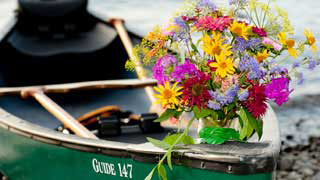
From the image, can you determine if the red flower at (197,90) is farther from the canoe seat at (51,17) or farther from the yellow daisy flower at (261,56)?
the canoe seat at (51,17)

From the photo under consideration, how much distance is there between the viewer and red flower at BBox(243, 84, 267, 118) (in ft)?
9.37

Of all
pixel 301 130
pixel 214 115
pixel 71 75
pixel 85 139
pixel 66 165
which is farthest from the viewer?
pixel 301 130

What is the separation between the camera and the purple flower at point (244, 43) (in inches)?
114

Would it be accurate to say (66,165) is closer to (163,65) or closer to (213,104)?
(163,65)

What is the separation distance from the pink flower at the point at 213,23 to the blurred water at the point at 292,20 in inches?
151

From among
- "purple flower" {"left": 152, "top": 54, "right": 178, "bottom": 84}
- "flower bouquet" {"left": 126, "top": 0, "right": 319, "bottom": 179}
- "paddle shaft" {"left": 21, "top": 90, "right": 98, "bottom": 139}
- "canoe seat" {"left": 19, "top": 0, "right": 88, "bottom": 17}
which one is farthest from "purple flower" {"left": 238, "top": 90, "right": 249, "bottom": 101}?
"canoe seat" {"left": 19, "top": 0, "right": 88, "bottom": 17}

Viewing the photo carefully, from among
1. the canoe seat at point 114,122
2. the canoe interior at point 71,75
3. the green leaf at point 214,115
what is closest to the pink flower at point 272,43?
the green leaf at point 214,115

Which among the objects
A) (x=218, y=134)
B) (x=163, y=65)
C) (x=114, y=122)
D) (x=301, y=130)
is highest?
(x=163, y=65)

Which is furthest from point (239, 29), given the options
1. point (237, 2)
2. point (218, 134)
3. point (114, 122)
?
point (114, 122)

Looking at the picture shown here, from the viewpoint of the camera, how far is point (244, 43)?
291cm

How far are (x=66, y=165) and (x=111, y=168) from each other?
0.45 metres

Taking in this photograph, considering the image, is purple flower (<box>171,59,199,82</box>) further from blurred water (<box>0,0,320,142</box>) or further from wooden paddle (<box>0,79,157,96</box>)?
blurred water (<box>0,0,320,142</box>)

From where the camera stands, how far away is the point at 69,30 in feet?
21.7

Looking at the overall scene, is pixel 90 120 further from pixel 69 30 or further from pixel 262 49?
pixel 262 49
